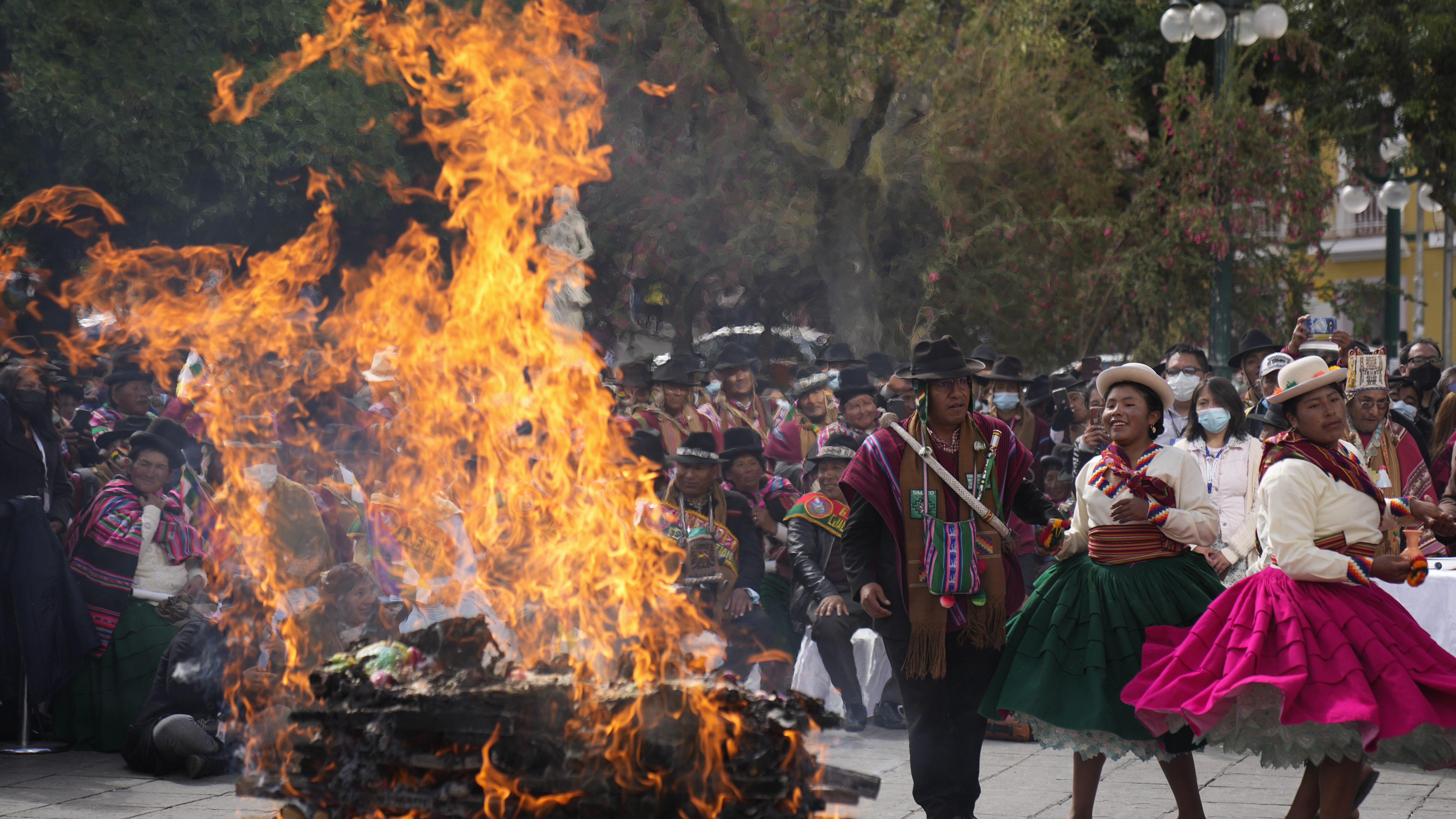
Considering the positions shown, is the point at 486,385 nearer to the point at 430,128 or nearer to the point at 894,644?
the point at 430,128

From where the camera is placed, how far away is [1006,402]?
11.1m

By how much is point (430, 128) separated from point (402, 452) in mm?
3218

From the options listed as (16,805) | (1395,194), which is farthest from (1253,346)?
(1395,194)

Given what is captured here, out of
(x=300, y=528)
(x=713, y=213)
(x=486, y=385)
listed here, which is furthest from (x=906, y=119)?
(x=486, y=385)

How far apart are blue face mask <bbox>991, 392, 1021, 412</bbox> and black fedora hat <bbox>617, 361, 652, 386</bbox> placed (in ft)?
10.7

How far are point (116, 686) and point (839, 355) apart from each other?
25.3 ft

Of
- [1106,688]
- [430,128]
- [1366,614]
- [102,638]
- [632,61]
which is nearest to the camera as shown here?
[1366,614]

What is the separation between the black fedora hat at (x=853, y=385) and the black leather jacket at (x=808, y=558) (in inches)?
76.6

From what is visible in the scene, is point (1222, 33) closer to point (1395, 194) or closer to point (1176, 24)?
point (1176, 24)

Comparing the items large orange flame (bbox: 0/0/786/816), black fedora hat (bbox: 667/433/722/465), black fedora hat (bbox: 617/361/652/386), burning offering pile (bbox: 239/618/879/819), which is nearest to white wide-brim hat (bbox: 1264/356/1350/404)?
burning offering pile (bbox: 239/618/879/819)

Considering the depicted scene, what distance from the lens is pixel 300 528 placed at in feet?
26.9

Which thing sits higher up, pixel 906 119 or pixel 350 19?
pixel 906 119

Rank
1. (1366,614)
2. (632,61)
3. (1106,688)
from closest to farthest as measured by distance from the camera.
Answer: (1366,614)
(1106,688)
(632,61)

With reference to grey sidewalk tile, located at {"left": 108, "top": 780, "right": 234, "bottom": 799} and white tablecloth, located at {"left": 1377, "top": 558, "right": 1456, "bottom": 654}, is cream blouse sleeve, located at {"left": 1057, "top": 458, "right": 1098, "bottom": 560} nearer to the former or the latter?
white tablecloth, located at {"left": 1377, "top": 558, "right": 1456, "bottom": 654}
